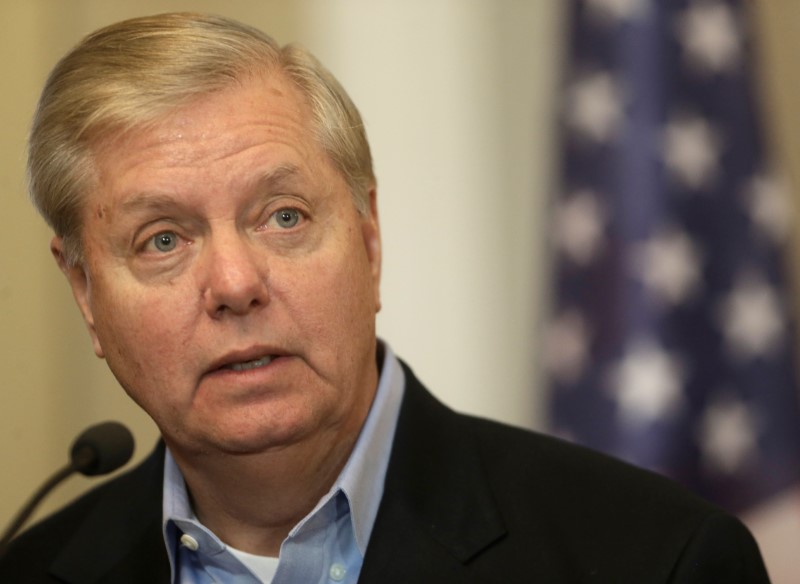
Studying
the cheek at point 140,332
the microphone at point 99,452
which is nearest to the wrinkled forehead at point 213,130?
the cheek at point 140,332

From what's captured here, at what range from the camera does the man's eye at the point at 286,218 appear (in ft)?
7.14

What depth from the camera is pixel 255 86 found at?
2.23m

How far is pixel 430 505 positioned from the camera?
2250 mm

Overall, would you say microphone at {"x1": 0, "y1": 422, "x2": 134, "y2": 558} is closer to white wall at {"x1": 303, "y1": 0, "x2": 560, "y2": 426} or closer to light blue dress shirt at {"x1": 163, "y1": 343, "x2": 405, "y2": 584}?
light blue dress shirt at {"x1": 163, "y1": 343, "x2": 405, "y2": 584}

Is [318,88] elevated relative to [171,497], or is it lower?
Answer: elevated

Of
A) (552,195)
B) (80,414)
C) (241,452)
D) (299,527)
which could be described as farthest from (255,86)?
(80,414)

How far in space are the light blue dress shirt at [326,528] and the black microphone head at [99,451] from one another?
201mm

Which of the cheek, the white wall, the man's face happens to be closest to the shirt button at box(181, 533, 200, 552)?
the man's face

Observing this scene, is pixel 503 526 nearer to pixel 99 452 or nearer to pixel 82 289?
pixel 99 452

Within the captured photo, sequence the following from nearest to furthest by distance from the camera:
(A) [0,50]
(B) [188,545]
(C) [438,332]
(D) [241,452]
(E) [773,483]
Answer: (D) [241,452]
(B) [188,545]
(E) [773,483]
(A) [0,50]
(C) [438,332]

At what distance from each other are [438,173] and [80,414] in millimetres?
1487

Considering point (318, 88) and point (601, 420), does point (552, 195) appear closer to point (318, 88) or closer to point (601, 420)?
point (601, 420)

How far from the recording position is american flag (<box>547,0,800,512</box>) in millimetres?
3461

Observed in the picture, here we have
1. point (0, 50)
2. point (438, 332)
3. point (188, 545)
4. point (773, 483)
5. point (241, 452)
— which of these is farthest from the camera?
point (438, 332)
